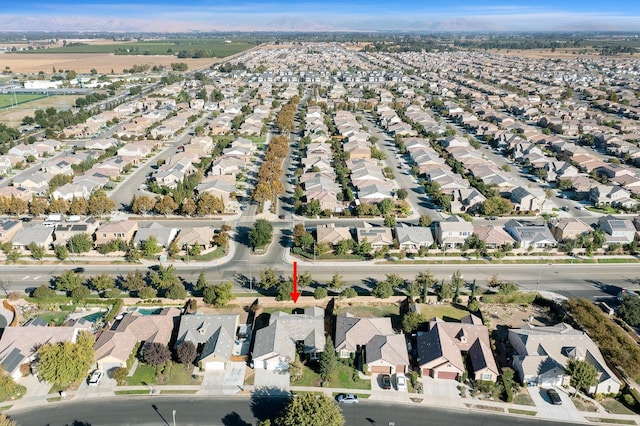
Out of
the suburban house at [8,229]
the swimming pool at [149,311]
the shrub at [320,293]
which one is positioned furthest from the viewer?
the suburban house at [8,229]

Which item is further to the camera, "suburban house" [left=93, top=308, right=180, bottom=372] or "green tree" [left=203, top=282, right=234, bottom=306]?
"green tree" [left=203, top=282, right=234, bottom=306]

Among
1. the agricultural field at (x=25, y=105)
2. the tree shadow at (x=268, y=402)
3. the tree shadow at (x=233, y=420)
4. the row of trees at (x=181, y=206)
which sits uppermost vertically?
the agricultural field at (x=25, y=105)

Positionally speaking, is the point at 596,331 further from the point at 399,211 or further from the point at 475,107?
the point at 475,107

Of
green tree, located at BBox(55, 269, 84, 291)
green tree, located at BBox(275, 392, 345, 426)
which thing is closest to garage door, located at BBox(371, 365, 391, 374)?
green tree, located at BBox(275, 392, 345, 426)

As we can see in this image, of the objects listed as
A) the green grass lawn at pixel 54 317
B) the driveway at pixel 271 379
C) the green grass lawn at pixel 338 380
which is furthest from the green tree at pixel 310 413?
the green grass lawn at pixel 54 317

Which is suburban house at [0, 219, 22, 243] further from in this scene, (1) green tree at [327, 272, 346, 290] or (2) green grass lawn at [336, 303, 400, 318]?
(2) green grass lawn at [336, 303, 400, 318]

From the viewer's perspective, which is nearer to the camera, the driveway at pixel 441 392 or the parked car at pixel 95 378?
the driveway at pixel 441 392

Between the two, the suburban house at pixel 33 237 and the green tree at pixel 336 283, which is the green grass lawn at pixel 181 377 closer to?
the green tree at pixel 336 283
